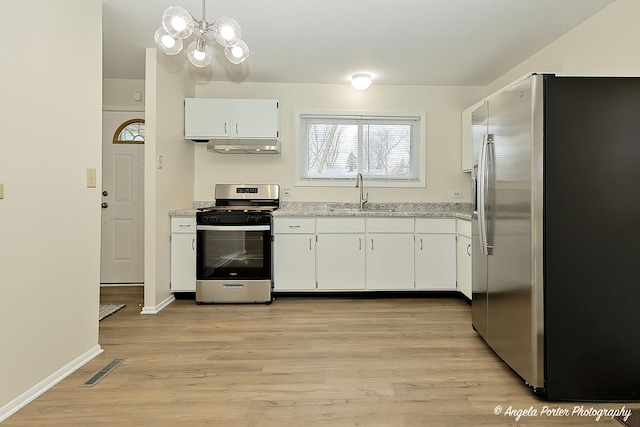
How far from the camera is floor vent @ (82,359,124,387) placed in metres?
2.06

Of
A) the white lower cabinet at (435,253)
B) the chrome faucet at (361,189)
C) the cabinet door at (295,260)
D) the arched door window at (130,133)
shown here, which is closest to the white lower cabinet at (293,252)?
the cabinet door at (295,260)

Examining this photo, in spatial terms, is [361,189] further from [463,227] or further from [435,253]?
[463,227]

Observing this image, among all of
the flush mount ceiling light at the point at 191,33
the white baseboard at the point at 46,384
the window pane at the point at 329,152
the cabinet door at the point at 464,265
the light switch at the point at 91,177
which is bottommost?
the white baseboard at the point at 46,384

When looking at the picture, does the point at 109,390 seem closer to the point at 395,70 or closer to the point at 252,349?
the point at 252,349

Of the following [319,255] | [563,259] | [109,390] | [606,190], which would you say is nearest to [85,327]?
[109,390]

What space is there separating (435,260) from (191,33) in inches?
120

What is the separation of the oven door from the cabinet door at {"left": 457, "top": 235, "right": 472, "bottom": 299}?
6.40ft

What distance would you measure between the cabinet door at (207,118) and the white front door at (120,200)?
0.75 metres

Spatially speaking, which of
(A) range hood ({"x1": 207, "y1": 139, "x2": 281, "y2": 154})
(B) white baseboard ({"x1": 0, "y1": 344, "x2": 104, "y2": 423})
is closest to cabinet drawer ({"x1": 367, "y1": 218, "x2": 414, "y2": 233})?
(A) range hood ({"x1": 207, "y1": 139, "x2": 281, "y2": 154})

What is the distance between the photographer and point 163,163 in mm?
3453

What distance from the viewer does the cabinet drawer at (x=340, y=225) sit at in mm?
3781

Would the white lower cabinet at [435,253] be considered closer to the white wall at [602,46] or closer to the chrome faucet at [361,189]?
the chrome faucet at [361,189]

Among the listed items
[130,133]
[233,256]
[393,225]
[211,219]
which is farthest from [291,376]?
[130,133]

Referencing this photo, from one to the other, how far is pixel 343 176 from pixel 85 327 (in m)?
2.97
